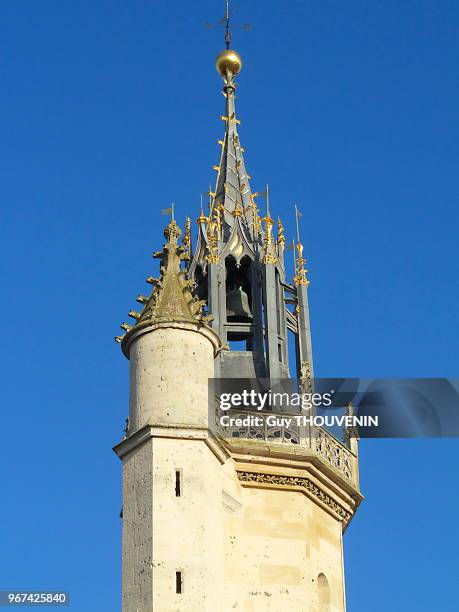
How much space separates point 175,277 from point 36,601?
5494mm

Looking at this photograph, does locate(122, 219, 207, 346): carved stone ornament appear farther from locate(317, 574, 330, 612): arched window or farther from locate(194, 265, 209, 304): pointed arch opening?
locate(317, 574, 330, 612): arched window

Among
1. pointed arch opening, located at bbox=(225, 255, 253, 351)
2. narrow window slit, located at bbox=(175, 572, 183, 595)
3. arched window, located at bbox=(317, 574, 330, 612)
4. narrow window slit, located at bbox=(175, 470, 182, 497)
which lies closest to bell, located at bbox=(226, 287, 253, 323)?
pointed arch opening, located at bbox=(225, 255, 253, 351)

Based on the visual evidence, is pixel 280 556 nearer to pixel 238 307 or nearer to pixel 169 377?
pixel 169 377

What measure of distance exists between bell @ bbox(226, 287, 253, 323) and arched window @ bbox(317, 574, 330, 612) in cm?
530

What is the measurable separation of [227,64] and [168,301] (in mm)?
9086

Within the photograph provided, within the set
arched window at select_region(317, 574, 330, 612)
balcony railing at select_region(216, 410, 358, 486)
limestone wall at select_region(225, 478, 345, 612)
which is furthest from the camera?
balcony railing at select_region(216, 410, 358, 486)

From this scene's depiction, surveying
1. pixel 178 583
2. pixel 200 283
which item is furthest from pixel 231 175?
pixel 178 583

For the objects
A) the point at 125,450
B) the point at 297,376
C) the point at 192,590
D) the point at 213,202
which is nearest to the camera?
the point at 192,590

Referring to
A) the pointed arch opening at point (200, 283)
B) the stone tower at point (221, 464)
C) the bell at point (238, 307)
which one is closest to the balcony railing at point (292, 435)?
the stone tower at point (221, 464)

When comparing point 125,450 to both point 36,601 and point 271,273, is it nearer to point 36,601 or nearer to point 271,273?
point 36,601

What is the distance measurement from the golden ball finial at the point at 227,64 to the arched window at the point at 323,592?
458 inches

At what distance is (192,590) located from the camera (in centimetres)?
2269

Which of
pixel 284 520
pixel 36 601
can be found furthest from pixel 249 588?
pixel 36 601

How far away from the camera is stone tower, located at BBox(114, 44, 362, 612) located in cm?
2316
